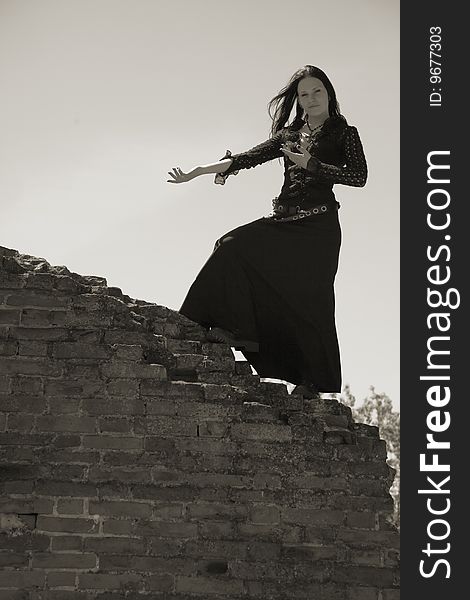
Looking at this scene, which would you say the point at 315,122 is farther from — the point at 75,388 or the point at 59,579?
the point at 59,579

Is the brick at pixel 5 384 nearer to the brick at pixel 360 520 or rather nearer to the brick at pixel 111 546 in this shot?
the brick at pixel 111 546

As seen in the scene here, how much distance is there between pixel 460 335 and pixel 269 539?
165cm

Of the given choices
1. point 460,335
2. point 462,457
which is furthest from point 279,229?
point 462,457

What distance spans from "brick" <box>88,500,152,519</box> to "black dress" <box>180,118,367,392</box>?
1332mm

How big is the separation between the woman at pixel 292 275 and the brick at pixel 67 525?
148 centimetres

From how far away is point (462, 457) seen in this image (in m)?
5.87

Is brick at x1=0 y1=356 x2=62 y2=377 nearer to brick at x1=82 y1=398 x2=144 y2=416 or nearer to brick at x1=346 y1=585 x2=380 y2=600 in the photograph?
brick at x1=82 y1=398 x2=144 y2=416

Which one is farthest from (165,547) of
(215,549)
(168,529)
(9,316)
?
(9,316)

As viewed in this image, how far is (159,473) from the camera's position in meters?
5.86

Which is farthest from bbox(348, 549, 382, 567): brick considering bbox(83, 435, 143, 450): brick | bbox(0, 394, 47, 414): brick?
bbox(0, 394, 47, 414): brick

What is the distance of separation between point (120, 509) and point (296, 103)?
3.10m

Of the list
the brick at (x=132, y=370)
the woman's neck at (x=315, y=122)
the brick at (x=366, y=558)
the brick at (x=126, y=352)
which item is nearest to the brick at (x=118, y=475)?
the brick at (x=132, y=370)

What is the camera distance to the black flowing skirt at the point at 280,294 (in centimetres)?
659

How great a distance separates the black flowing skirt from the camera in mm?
6590
